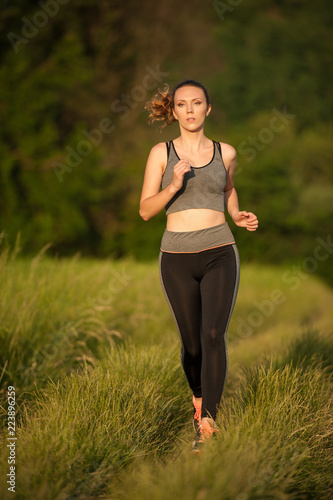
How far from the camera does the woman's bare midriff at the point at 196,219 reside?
362 cm

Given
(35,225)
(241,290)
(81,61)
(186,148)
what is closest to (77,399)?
(186,148)

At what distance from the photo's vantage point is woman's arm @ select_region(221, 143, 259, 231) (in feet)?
11.9

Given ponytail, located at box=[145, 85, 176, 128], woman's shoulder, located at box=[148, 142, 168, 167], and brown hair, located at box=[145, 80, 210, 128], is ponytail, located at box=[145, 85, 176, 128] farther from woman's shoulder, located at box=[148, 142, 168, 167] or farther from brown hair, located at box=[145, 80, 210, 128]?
woman's shoulder, located at box=[148, 142, 168, 167]

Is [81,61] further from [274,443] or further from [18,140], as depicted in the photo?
[274,443]

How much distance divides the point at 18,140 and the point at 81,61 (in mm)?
3312

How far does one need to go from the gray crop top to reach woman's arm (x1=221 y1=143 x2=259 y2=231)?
0.14m

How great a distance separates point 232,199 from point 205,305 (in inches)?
35.9

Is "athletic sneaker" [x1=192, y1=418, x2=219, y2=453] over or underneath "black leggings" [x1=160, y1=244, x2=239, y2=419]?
underneath

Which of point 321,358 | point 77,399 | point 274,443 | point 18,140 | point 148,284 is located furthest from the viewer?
point 18,140

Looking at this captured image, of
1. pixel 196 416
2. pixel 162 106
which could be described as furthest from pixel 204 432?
pixel 162 106

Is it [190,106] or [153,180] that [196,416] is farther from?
[190,106]

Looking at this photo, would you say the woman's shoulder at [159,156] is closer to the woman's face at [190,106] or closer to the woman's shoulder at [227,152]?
the woman's face at [190,106]

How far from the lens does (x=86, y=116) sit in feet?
67.3

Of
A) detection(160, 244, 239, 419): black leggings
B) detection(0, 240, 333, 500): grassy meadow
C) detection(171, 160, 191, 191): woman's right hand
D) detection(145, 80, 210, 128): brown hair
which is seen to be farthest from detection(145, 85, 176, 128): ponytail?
detection(0, 240, 333, 500): grassy meadow
